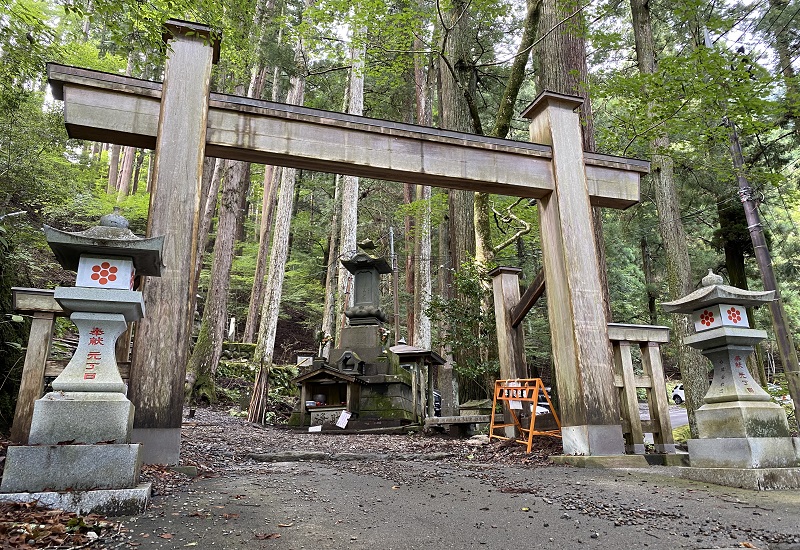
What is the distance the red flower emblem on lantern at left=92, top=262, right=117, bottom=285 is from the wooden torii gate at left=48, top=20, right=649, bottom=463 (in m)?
0.87

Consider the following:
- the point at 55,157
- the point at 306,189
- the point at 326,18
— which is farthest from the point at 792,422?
the point at 55,157

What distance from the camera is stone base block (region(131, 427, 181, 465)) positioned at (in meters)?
3.80

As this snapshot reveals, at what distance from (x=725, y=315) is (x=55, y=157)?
12.9 m

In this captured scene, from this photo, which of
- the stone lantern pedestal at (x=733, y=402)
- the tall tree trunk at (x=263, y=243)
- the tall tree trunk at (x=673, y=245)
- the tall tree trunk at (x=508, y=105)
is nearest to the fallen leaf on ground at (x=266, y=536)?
the stone lantern pedestal at (x=733, y=402)

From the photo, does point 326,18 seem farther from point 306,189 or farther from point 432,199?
point 306,189

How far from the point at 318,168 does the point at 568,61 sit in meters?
4.90

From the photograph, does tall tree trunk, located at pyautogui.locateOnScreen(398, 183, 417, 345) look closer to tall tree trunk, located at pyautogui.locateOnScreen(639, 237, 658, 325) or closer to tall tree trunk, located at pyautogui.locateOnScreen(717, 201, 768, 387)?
tall tree trunk, located at pyautogui.locateOnScreen(639, 237, 658, 325)

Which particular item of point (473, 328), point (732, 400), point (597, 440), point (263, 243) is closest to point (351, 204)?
point (263, 243)

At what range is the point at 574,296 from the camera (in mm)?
5051

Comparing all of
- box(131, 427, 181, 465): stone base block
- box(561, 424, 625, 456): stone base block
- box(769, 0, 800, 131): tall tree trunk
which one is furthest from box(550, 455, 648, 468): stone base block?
box(769, 0, 800, 131): tall tree trunk

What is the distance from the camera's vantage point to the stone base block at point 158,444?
3797 millimetres

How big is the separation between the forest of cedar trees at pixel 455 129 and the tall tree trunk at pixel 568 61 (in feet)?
0.12

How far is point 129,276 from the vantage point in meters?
3.23

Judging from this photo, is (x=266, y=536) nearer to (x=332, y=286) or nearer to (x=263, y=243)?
(x=332, y=286)
